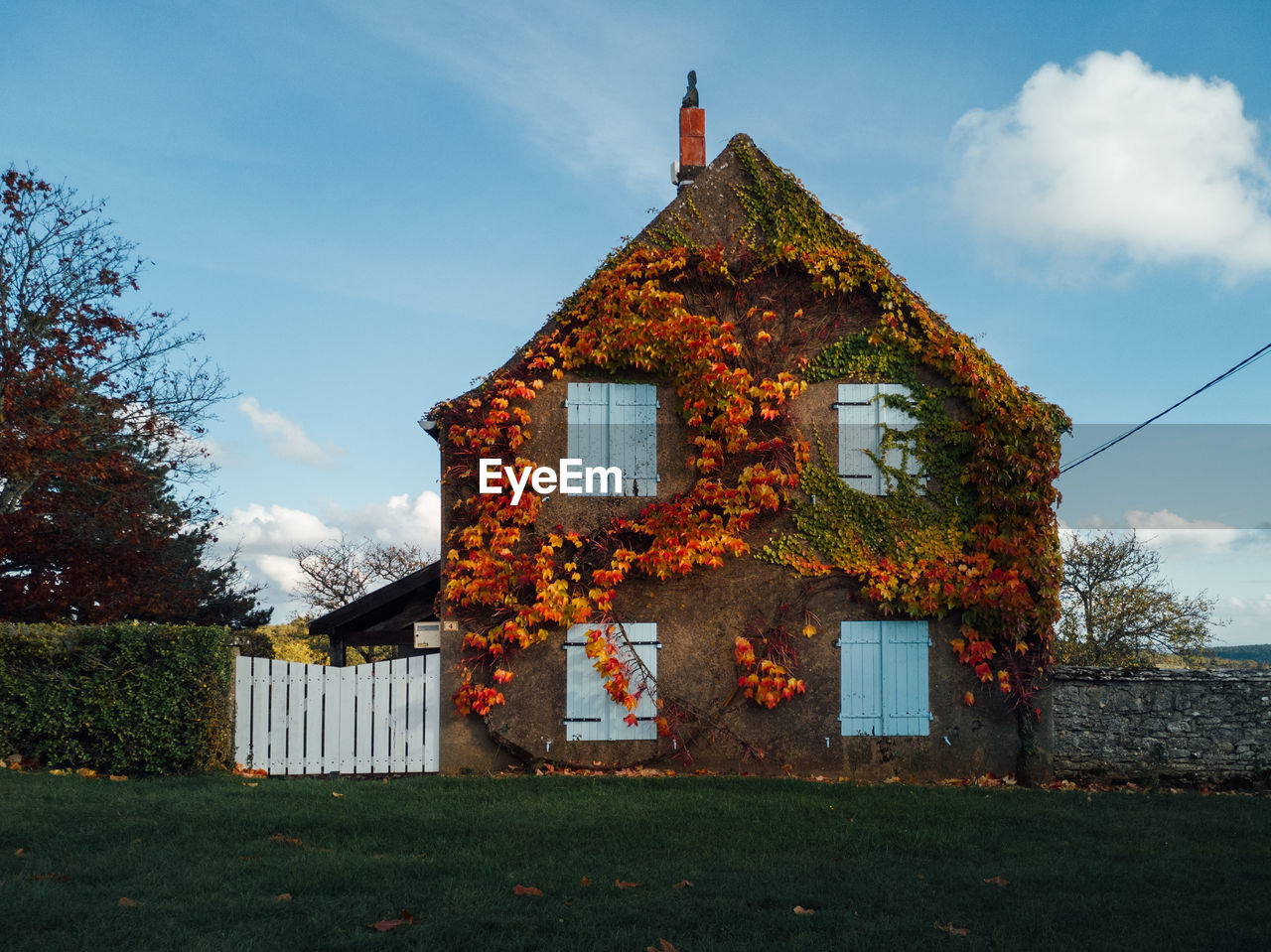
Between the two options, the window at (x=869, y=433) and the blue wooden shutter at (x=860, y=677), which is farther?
the window at (x=869, y=433)

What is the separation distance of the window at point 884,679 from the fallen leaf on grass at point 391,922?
7.88 meters

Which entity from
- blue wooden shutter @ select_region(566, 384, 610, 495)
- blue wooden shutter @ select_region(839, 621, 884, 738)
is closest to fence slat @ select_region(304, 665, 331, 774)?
blue wooden shutter @ select_region(566, 384, 610, 495)

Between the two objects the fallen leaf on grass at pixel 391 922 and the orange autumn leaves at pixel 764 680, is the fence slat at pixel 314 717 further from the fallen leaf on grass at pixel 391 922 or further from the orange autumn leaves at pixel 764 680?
the fallen leaf on grass at pixel 391 922

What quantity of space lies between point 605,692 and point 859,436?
455 cm

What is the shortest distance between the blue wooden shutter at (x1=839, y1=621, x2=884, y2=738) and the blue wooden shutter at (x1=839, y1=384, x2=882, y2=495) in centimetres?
177

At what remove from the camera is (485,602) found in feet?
40.4

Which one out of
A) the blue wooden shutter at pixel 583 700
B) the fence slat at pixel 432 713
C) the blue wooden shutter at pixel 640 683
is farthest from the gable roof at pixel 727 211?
the fence slat at pixel 432 713

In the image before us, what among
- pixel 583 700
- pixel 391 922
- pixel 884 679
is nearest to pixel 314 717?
pixel 583 700

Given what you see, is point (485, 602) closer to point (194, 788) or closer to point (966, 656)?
point (194, 788)

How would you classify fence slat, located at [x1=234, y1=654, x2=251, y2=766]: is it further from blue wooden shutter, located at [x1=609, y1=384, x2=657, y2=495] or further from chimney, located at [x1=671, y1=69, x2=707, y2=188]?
chimney, located at [x1=671, y1=69, x2=707, y2=188]

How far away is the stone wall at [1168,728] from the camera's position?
12164 millimetres

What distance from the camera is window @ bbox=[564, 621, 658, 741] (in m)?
12.3

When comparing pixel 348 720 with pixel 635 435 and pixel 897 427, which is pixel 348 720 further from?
pixel 897 427

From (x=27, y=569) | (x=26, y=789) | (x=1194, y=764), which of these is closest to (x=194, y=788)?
(x=26, y=789)
